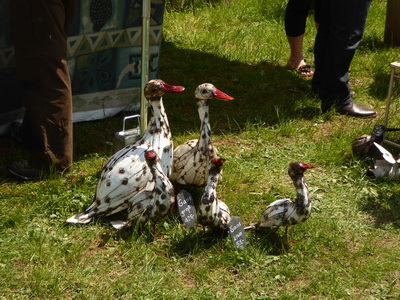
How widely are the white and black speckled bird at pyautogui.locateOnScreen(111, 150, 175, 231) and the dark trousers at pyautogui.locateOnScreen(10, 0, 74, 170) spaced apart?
90cm

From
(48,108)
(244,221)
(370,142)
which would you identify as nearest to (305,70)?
(370,142)

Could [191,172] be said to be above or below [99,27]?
below

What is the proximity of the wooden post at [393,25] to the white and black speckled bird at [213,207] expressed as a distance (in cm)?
462

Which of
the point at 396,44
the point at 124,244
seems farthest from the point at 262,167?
the point at 396,44

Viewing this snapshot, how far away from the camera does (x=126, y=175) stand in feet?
12.1

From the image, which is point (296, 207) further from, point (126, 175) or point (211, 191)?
point (126, 175)

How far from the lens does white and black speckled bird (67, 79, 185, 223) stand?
3.68m

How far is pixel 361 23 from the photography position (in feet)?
17.6

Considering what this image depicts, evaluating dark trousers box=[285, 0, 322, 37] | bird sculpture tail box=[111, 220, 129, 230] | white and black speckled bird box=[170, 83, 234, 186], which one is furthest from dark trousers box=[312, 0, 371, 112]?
bird sculpture tail box=[111, 220, 129, 230]

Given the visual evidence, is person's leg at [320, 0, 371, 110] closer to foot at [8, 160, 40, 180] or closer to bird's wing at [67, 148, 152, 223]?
bird's wing at [67, 148, 152, 223]

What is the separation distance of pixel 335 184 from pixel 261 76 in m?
2.26

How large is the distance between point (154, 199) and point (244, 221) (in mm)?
696

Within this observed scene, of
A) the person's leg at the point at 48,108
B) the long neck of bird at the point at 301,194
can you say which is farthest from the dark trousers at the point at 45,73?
the long neck of bird at the point at 301,194

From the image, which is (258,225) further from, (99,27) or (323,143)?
(99,27)
